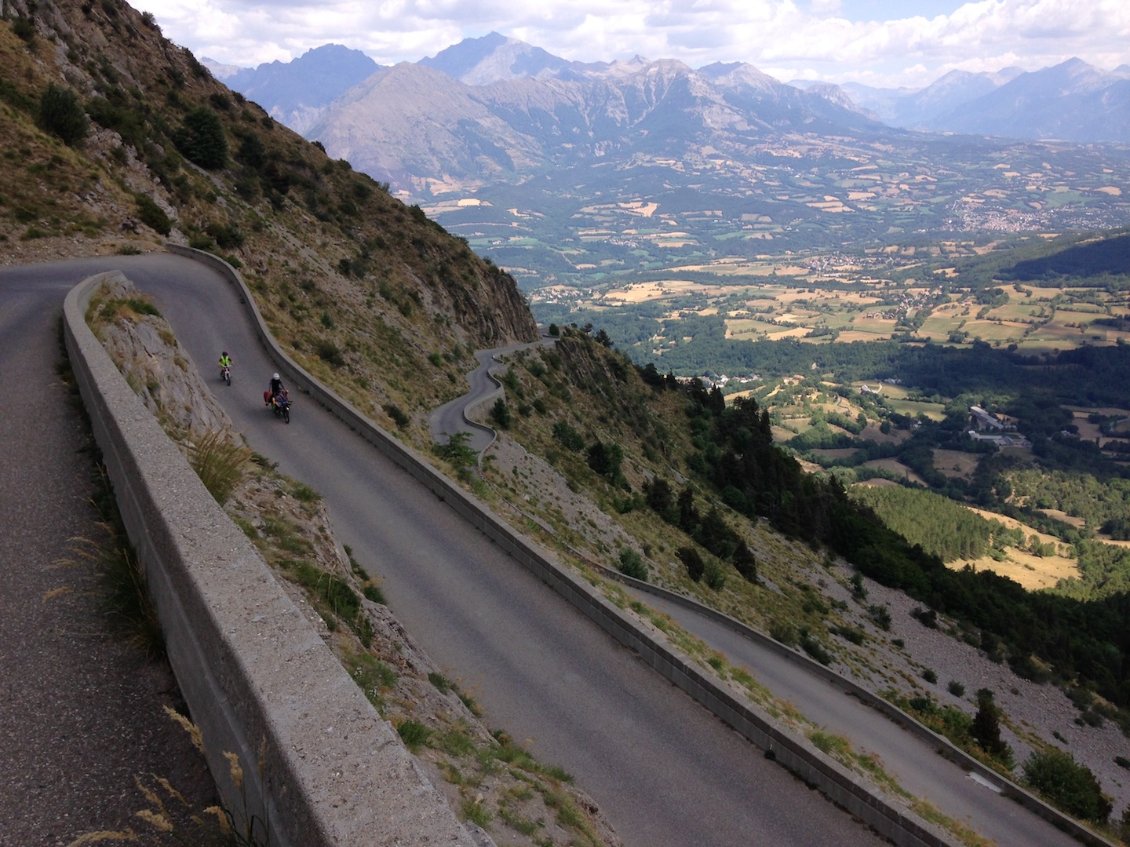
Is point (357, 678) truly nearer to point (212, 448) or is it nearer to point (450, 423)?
point (212, 448)

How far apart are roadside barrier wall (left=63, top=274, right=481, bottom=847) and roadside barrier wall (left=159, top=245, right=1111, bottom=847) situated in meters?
7.06

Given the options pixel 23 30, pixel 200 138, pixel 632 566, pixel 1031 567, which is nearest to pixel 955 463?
pixel 1031 567

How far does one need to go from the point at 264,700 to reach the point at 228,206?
39.9 m

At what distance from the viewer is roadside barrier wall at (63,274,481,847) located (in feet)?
11.6

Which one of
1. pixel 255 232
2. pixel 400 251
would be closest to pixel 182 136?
pixel 255 232

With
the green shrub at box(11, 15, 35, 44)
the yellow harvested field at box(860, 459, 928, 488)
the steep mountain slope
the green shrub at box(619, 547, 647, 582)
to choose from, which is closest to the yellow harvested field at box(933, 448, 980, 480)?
the yellow harvested field at box(860, 459, 928, 488)

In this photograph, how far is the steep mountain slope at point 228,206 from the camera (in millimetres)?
26781

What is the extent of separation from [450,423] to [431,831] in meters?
31.5

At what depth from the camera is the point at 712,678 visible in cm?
1184

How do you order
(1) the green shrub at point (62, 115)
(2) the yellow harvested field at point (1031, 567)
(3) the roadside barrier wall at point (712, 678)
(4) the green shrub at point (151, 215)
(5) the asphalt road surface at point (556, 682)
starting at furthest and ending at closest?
(2) the yellow harvested field at point (1031, 567) < (4) the green shrub at point (151, 215) < (1) the green shrub at point (62, 115) < (3) the roadside barrier wall at point (712, 678) < (5) the asphalt road surface at point (556, 682)

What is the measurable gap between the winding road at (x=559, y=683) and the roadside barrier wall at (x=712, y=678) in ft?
0.77

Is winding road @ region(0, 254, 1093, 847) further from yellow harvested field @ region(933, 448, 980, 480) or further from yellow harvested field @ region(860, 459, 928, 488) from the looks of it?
yellow harvested field @ region(933, 448, 980, 480)

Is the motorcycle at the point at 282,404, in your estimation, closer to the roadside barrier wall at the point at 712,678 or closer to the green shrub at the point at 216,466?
the roadside barrier wall at the point at 712,678

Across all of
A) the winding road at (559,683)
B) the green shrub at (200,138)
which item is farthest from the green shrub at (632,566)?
the green shrub at (200,138)
